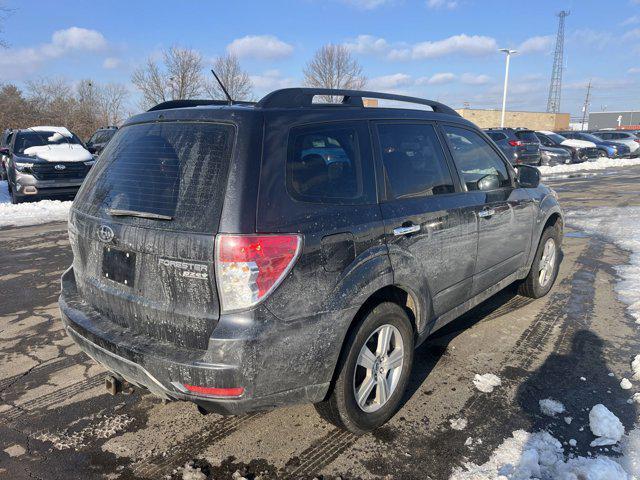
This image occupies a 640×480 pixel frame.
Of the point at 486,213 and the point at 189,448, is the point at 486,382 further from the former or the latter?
the point at 189,448

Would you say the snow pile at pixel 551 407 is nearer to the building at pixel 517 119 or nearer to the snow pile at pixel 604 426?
the snow pile at pixel 604 426

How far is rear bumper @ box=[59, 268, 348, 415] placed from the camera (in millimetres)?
2217

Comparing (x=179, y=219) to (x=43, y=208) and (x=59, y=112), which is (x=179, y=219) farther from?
(x=59, y=112)

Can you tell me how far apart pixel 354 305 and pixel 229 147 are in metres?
1.04

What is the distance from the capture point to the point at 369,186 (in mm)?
2836

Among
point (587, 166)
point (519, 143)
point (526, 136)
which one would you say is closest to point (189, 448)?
point (519, 143)

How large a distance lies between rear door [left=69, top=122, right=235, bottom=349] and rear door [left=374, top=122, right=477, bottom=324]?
1.08 metres

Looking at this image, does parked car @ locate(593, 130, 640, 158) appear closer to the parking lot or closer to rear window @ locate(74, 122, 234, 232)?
the parking lot

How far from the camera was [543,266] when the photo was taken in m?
5.14

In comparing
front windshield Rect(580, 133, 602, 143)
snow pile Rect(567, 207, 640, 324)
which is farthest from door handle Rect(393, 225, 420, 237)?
front windshield Rect(580, 133, 602, 143)

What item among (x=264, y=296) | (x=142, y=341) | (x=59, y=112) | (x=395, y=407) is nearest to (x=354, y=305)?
(x=264, y=296)

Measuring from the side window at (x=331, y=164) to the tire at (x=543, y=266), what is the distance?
2.91m

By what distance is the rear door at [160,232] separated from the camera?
7.48ft

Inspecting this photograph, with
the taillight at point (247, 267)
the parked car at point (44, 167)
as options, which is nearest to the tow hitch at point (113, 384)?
the taillight at point (247, 267)
